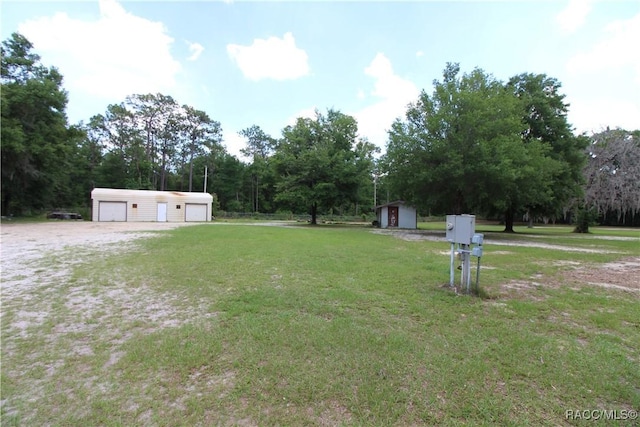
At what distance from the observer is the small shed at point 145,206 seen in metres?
29.1

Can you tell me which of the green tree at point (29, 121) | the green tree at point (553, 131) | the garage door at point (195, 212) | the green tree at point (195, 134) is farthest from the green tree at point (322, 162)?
the green tree at point (195, 134)

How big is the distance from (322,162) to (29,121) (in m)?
22.3

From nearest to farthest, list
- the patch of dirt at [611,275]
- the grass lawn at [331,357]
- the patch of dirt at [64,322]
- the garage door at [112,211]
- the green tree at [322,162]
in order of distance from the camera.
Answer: the grass lawn at [331,357], the patch of dirt at [64,322], the patch of dirt at [611,275], the green tree at [322,162], the garage door at [112,211]

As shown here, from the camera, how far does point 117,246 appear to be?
10148 mm

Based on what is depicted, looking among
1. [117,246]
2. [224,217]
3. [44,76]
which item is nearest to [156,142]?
[224,217]

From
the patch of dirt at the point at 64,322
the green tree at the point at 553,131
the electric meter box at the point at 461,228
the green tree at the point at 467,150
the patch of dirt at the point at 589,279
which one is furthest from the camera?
the green tree at the point at 553,131

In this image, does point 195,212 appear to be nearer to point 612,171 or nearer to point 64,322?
point 64,322

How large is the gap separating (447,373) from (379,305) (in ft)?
5.80

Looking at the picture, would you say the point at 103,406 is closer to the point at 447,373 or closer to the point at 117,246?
the point at 447,373

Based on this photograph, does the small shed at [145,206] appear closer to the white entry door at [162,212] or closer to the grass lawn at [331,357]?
the white entry door at [162,212]

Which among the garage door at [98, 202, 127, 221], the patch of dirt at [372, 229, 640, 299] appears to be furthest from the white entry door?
the patch of dirt at [372, 229, 640, 299]

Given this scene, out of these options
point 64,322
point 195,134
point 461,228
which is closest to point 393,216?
point 461,228

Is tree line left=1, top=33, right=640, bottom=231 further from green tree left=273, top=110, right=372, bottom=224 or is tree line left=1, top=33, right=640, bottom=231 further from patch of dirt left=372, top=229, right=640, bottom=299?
patch of dirt left=372, top=229, right=640, bottom=299

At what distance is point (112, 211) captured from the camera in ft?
96.6
